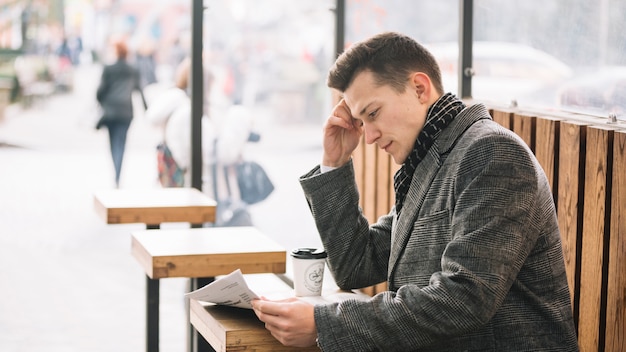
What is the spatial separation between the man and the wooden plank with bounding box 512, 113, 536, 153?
0.91 metres

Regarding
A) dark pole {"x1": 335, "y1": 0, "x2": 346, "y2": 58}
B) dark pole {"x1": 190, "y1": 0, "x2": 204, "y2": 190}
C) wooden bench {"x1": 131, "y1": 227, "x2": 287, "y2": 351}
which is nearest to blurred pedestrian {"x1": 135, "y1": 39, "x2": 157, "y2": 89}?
dark pole {"x1": 190, "y1": 0, "x2": 204, "y2": 190}

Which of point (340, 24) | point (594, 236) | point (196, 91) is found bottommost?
point (594, 236)

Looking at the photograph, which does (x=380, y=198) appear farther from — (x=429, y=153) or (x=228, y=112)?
(x=429, y=153)

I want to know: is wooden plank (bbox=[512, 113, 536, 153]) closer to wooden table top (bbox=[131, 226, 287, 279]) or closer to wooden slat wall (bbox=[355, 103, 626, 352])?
wooden slat wall (bbox=[355, 103, 626, 352])

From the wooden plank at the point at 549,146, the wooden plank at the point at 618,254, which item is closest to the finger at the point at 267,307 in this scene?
the wooden plank at the point at 618,254

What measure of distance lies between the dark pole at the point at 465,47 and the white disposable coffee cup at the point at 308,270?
1.58 meters

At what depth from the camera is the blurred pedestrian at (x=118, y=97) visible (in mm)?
4910

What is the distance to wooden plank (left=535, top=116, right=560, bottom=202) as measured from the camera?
2883 millimetres

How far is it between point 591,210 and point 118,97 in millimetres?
2924

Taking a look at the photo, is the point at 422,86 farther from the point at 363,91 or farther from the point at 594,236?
the point at 594,236

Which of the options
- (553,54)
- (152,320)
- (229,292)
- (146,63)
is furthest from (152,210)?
(229,292)

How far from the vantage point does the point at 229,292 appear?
2.12 metres

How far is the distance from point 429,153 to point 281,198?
9.25ft

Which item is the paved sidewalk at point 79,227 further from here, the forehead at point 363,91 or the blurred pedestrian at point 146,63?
the forehead at point 363,91
